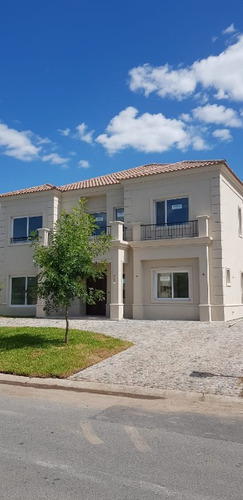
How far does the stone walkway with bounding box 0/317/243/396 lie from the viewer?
26.9 ft

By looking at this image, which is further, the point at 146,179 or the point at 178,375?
the point at 146,179

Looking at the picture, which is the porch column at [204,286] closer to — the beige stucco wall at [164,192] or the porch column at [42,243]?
the beige stucco wall at [164,192]

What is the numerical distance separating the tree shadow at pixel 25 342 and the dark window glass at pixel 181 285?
8068 millimetres

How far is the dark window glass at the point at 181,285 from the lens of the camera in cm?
1886

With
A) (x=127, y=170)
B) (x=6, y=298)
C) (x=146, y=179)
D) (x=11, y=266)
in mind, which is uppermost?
(x=127, y=170)

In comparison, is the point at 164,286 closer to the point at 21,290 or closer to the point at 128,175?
the point at 128,175

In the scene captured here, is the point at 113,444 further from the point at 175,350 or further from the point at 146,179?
the point at 146,179

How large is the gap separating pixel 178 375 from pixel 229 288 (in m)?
11.1

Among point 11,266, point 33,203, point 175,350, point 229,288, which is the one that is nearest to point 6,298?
point 11,266

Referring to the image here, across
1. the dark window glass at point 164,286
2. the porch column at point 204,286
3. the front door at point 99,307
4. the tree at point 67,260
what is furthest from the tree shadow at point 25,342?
the front door at point 99,307

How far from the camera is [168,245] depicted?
18844 millimetres

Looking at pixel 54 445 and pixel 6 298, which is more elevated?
pixel 6 298

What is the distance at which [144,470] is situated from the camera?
4.28 m

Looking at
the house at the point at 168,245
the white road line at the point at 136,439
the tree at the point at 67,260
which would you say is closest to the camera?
the white road line at the point at 136,439
